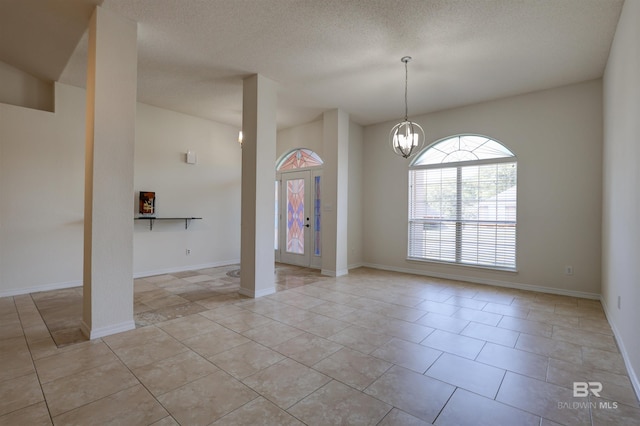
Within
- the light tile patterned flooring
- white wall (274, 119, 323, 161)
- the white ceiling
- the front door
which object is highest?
the white ceiling

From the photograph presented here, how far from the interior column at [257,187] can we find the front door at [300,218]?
2285mm

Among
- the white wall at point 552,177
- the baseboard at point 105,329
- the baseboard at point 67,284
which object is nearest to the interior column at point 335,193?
the white wall at point 552,177

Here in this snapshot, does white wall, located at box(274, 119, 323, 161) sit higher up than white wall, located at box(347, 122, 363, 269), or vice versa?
white wall, located at box(274, 119, 323, 161)

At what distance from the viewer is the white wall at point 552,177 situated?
14.4ft

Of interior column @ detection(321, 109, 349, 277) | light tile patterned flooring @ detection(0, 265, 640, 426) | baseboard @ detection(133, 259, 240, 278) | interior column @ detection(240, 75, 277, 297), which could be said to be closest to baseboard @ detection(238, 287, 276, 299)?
interior column @ detection(240, 75, 277, 297)

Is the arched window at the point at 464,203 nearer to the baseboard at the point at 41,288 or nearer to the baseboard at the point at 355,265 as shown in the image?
the baseboard at the point at 355,265

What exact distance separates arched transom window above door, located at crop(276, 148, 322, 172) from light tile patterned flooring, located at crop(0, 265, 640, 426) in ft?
11.3

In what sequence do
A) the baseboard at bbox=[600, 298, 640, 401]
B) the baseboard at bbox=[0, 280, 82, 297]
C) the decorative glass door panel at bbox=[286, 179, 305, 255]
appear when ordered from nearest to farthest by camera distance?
the baseboard at bbox=[600, 298, 640, 401]
the baseboard at bbox=[0, 280, 82, 297]
the decorative glass door panel at bbox=[286, 179, 305, 255]

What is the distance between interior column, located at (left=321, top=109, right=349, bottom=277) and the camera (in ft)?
19.0

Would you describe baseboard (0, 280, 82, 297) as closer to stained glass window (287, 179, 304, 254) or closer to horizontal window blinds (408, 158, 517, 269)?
stained glass window (287, 179, 304, 254)

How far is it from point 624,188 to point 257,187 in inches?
152

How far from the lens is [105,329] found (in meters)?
2.98

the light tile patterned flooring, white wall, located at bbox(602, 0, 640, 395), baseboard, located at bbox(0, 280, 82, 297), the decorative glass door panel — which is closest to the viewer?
the light tile patterned flooring

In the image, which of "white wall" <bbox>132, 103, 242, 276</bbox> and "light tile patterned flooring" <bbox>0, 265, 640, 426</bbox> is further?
"white wall" <bbox>132, 103, 242, 276</bbox>
